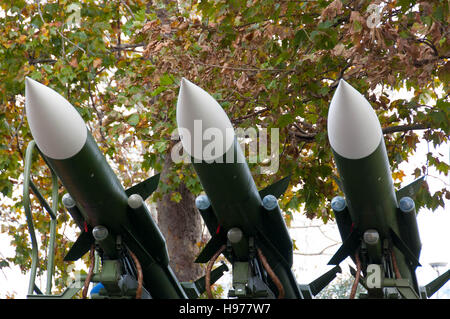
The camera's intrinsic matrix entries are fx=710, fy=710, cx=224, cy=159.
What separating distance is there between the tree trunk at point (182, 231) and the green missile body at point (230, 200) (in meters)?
4.46

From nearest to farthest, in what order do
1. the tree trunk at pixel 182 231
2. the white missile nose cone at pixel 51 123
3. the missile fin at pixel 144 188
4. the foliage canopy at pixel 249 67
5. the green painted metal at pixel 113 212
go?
the white missile nose cone at pixel 51 123, the green painted metal at pixel 113 212, the missile fin at pixel 144 188, the foliage canopy at pixel 249 67, the tree trunk at pixel 182 231

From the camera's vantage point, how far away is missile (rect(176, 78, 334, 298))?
3.99 m

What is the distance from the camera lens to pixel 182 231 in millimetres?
9469

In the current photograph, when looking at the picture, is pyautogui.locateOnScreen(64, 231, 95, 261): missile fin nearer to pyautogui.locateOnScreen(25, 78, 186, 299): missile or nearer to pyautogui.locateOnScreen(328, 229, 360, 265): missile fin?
pyautogui.locateOnScreen(25, 78, 186, 299): missile

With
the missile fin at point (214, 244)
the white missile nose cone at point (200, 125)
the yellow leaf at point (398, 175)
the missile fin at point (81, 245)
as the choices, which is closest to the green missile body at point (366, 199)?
the white missile nose cone at point (200, 125)

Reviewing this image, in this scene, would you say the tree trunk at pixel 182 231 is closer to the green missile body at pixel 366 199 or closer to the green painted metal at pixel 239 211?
the green painted metal at pixel 239 211

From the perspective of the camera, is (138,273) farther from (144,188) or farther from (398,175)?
(398,175)

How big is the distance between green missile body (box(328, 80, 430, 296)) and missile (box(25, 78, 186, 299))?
1.21 metres

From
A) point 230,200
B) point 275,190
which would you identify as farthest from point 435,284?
point 230,200

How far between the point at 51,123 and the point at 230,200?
Answer: 113cm

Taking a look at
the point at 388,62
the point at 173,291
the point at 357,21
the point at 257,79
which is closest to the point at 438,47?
the point at 388,62

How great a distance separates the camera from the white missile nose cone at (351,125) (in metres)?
3.92

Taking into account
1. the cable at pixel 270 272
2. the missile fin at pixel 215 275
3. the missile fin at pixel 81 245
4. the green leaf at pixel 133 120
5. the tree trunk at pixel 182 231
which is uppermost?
the green leaf at pixel 133 120

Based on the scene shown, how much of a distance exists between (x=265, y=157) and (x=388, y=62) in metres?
2.40
